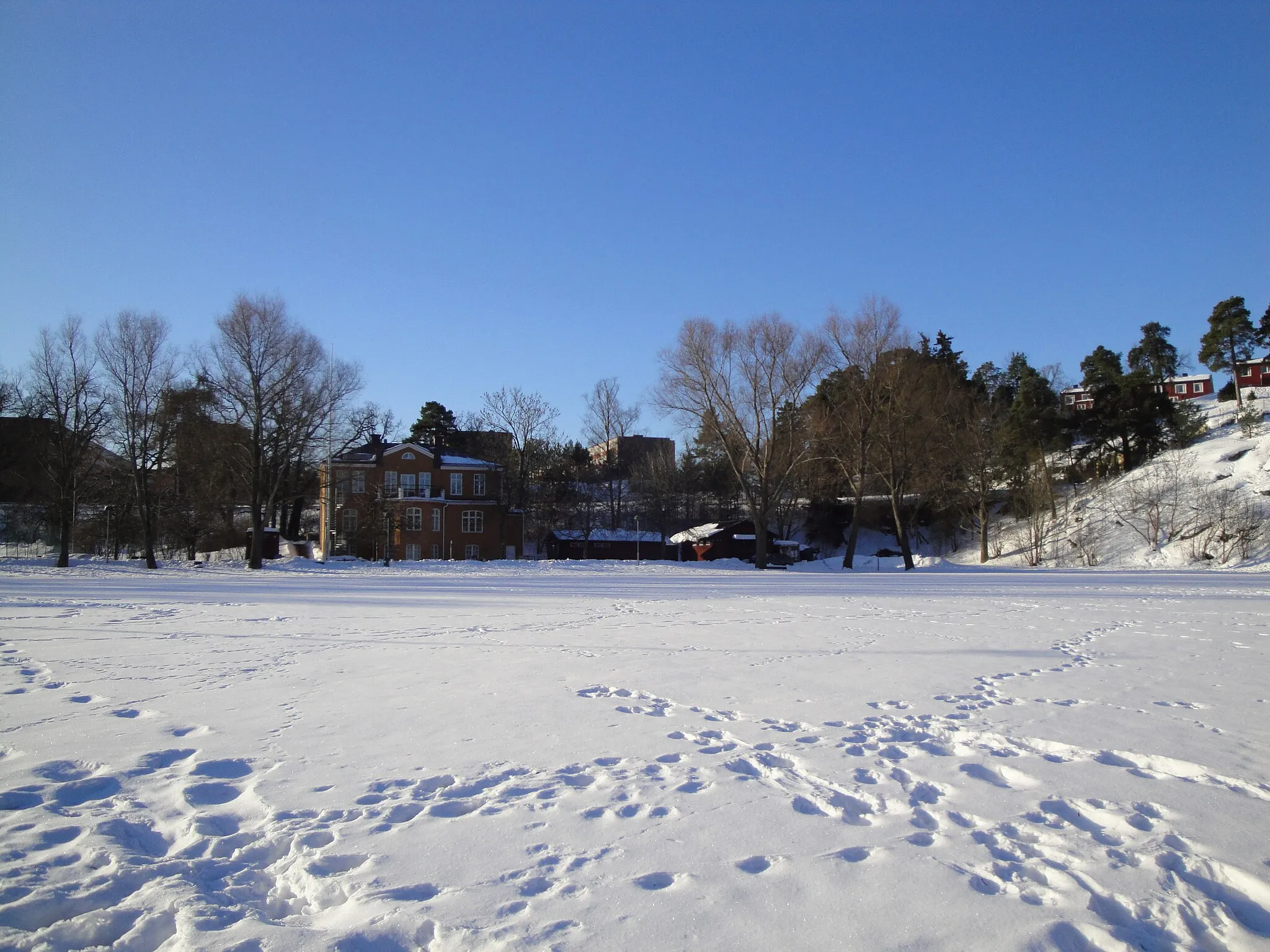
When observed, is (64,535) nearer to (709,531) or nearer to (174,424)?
(174,424)

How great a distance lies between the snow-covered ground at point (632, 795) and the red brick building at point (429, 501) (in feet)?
133

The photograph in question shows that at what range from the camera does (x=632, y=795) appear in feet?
14.0

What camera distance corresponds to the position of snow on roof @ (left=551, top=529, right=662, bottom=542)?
5522 centimetres

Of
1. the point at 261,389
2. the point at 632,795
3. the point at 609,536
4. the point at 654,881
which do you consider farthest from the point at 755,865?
the point at 609,536

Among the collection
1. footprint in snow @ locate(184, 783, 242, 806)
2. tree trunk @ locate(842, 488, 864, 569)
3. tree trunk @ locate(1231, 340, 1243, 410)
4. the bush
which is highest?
tree trunk @ locate(1231, 340, 1243, 410)

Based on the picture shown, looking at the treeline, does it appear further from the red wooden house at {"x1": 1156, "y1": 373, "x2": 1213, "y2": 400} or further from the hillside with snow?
the red wooden house at {"x1": 1156, "y1": 373, "x2": 1213, "y2": 400}

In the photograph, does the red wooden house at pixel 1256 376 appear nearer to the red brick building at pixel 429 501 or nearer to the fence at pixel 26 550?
the red brick building at pixel 429 501

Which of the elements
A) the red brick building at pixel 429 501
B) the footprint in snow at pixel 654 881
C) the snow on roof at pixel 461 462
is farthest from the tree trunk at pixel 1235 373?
the footprint in snow at pixel 654 881

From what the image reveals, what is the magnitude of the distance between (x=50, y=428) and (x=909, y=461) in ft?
126

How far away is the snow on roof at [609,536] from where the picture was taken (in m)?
55.2

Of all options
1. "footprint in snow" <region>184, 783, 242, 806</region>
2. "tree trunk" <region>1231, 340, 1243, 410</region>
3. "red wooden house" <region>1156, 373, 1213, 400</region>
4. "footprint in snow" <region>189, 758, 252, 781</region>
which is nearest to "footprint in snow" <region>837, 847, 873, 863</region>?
"footprint in snow" <region>184, 783, 242, 806</region>

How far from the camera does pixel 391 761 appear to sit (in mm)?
4844

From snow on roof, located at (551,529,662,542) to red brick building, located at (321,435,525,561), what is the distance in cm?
444

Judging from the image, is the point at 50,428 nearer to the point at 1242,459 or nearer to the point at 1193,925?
the point at 1193,925
